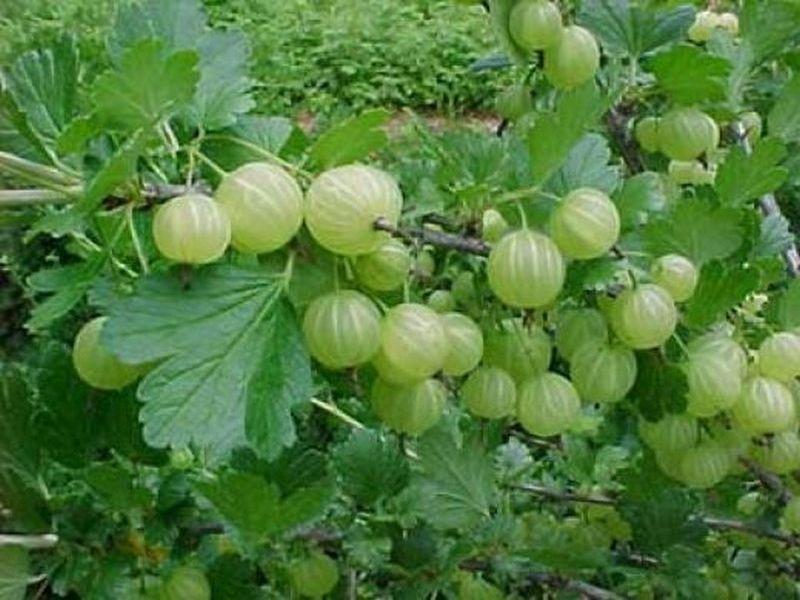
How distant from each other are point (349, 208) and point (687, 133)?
310mm

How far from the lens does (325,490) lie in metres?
0.69

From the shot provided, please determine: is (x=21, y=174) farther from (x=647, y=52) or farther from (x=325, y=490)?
(x=647, y=52)

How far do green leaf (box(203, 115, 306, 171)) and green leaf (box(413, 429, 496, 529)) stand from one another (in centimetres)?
18

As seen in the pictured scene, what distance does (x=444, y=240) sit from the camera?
2.20 ft

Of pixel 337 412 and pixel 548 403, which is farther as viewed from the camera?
pixel 337 412

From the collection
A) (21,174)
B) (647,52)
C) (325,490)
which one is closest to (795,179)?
(647,52)

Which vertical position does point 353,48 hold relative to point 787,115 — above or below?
below

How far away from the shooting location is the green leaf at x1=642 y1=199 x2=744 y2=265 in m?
0.73

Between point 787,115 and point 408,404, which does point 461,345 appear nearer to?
point 408,404

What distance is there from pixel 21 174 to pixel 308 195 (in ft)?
0.41

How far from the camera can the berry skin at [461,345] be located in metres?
0.67

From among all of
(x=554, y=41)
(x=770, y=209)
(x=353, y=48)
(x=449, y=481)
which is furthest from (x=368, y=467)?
(x=353, y=48)

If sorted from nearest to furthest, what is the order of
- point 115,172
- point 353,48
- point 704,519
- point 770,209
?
1. point 115,172
2. point 704,519
3. point 770,209
4. point 353,48

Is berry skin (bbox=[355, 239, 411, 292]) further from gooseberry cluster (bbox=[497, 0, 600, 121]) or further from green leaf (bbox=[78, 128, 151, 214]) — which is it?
gooseberry cluster (bbox=[497, 0, 600, 121])
